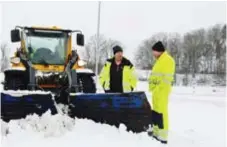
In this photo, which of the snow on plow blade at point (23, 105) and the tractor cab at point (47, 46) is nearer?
the snow on plow blade at point (23, 105)

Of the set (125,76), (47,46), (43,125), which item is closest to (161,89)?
(125,76)

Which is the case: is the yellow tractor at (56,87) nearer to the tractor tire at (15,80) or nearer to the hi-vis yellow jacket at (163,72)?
the tractor tire at (15,80)

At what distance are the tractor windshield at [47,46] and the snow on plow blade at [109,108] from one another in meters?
2.13

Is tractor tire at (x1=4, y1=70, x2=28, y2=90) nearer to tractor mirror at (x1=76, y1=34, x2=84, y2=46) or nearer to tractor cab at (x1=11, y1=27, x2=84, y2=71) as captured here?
tractor cab at (x1=11, y1=27, x2=84, y2=71)

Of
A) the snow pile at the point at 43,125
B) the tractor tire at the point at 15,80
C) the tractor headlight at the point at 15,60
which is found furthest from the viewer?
the tractor headlight at the point at 15,60

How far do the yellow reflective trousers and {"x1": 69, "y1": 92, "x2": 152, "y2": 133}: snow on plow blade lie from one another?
0.35m

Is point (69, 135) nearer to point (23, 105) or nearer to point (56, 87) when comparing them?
point (23, 105)

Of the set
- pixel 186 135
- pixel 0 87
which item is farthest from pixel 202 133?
pixel 0 87

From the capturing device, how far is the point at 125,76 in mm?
7461

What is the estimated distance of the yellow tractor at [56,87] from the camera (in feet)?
21.9

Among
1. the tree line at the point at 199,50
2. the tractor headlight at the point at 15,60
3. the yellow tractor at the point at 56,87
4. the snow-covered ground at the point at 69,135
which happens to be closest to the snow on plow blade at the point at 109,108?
the yellow tractor at the point at 56,87

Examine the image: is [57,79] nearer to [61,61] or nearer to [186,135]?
[61,61]

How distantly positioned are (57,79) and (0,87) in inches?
80.8

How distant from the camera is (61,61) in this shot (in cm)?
906
